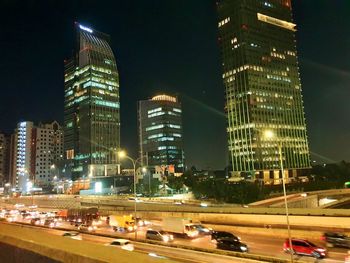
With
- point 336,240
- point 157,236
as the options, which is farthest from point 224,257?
point 157,236

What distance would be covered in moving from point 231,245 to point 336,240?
11.7 metres

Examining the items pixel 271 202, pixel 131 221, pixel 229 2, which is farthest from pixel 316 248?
pixel 229 2

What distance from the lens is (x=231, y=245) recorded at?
35531mm

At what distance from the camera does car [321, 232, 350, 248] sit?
36.7 m

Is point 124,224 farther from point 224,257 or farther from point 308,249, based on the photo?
point 308,249

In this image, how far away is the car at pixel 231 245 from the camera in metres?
35.1

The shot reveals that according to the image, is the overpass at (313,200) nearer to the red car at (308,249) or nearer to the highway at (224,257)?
the highway at (224,257)

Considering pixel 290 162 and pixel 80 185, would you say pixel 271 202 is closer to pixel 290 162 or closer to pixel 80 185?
pixel 290 162

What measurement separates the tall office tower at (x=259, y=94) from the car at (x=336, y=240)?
133809mm

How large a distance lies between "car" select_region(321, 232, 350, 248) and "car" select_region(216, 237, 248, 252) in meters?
9.71

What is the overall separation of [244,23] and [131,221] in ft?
508

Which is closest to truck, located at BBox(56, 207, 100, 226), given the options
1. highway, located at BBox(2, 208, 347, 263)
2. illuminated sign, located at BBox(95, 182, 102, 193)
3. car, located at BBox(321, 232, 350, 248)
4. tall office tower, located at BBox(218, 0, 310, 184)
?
highway, located at BBox(2, 208, 347, 263)

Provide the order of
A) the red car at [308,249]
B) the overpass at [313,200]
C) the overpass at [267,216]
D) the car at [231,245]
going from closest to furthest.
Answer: the red car at [308,249]
the car at [231,245]
the overpass at [267,216]
the overpass at [313,200]

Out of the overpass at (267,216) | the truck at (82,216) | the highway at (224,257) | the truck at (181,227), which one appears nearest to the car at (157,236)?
the highway at (224,257)
